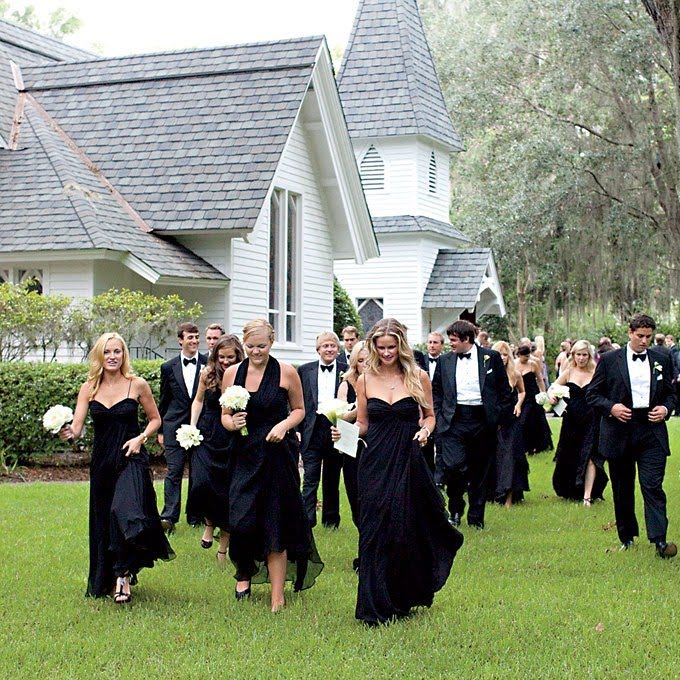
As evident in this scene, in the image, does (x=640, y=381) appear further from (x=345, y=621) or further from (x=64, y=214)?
(x=64, y=214)

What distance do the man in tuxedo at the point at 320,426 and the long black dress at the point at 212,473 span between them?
1.59 metres

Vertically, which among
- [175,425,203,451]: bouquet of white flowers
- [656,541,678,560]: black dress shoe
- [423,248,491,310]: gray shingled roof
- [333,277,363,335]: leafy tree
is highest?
[423,248,491,310]: gray shingled roof

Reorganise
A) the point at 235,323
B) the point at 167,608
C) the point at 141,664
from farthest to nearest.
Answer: the point at 235,323 → the point at 167,608 → the point at 141,664

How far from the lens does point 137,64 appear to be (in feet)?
86.6

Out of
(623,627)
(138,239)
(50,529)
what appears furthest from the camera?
(138,239)

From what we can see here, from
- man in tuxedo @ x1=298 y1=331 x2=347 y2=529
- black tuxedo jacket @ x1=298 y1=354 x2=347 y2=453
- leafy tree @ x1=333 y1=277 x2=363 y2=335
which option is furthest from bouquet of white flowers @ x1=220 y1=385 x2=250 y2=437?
leafy tree @ x1=333 y1=277 x2=363 y2=335

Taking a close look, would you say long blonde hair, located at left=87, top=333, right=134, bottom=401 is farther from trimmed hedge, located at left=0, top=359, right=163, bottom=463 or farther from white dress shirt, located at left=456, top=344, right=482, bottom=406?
trimmed hedge, located at left=0, top=359, right=163, bottom=463

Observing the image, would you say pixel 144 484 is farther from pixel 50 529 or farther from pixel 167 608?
pixel 50 529

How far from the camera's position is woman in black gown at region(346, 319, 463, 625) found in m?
8.15

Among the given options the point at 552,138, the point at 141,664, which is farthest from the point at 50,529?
the point at 552,138

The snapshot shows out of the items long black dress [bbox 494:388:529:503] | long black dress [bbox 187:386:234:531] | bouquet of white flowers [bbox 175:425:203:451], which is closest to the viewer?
bouquet of white flowers [bbox 175:425:203:451]

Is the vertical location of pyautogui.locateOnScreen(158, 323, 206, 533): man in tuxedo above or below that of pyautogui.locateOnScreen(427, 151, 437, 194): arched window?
below

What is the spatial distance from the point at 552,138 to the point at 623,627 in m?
32.8

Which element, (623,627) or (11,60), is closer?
(623,627)
